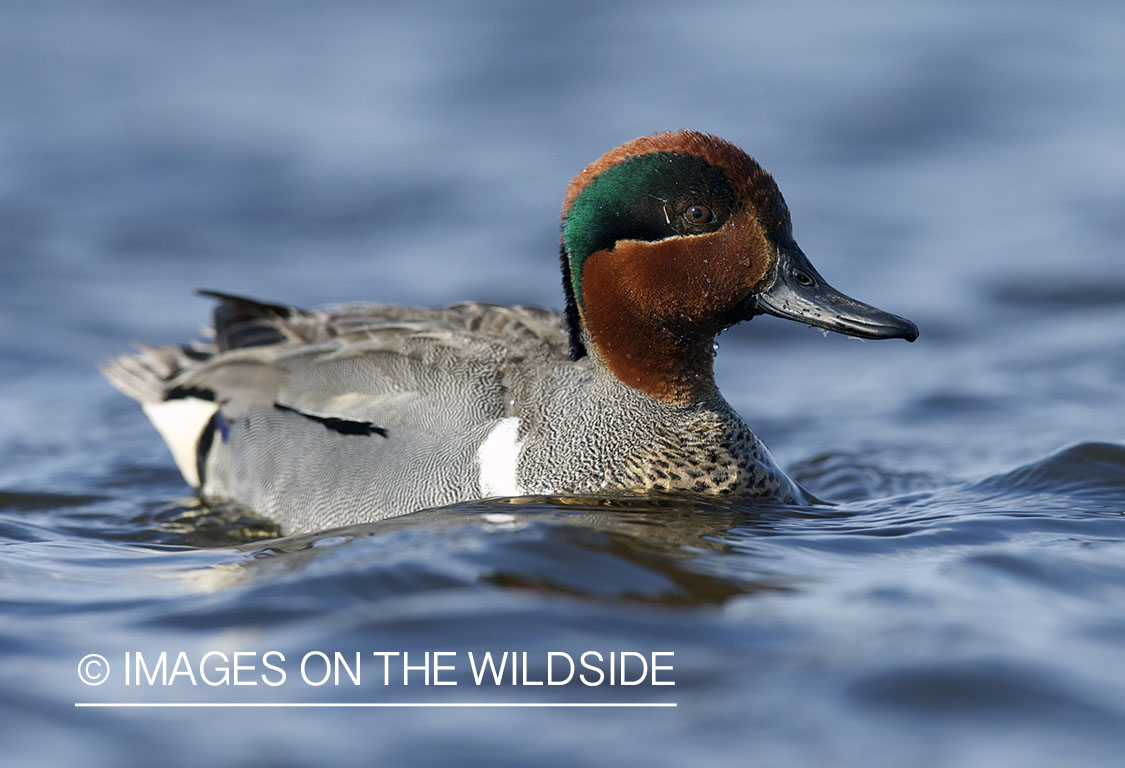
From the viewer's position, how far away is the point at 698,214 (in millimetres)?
5844

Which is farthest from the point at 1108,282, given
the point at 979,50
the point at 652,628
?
the point at 652,628

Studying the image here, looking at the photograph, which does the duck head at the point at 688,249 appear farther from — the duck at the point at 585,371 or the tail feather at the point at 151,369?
the tail feather at the point at 151,369

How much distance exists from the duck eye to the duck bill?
35 centimetres

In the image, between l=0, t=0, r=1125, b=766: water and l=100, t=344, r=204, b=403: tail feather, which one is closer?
l=0, t=0, r=1125, b=766: water

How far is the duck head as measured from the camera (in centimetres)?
583

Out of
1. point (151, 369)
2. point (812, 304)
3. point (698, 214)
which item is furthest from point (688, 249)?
point (151, 369)

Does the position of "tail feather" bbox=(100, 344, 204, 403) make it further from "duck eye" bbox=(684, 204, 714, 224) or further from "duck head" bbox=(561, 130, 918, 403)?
"duck eye" bbox=(684, 204, 714, 224)

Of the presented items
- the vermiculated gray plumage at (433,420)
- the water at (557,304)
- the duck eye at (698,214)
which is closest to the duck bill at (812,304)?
the duck eye at (698,214)

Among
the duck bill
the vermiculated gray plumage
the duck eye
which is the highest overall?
the duck eye

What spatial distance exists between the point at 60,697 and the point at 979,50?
43.5 feet

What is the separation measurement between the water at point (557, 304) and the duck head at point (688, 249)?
2.74ft

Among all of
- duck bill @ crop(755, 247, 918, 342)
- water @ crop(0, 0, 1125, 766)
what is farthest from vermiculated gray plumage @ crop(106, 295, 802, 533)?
duck bill @ crop(755, 247, 918, 342)

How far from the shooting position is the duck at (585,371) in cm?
588

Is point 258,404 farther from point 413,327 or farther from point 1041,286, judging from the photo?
point 1041,286
